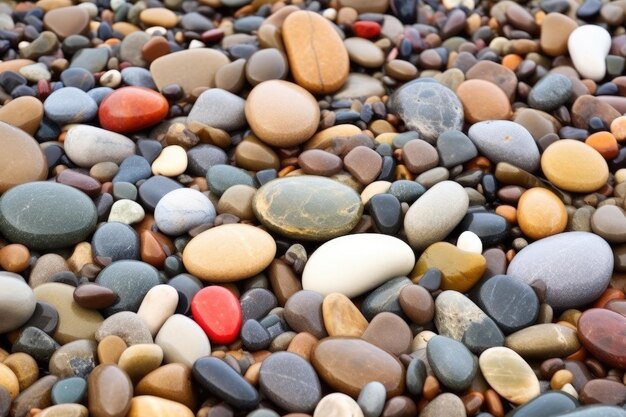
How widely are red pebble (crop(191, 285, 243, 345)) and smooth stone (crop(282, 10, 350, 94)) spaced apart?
1.05m

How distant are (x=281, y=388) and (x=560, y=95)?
1.59 metres

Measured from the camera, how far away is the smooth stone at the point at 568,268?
196 centimetres

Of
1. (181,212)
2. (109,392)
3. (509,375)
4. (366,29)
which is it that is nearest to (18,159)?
(181,212)

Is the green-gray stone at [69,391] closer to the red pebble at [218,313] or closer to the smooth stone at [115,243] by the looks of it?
the red pebble at [218,313]

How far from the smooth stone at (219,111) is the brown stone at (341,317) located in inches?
34.8

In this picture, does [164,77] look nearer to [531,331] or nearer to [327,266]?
[327,266]

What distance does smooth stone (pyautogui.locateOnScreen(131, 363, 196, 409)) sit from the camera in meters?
1.67

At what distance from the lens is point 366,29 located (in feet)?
9.73

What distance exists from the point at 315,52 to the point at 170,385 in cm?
152

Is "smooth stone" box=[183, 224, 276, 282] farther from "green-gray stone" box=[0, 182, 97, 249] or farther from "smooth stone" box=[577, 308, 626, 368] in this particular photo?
"smooth stone" box=[577, 308, 626, 368]

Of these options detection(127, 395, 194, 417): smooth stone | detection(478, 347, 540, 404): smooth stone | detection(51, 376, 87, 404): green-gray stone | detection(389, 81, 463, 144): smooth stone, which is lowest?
detection(51, 376, 87, 404): green-gray stone

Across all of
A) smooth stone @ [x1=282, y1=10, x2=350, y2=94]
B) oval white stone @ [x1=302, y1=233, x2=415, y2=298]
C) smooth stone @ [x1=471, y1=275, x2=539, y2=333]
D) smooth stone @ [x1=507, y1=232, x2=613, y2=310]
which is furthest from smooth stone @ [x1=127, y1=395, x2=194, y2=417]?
smooth stone @ [x1=282, y1=10, x2=350, y2=94]

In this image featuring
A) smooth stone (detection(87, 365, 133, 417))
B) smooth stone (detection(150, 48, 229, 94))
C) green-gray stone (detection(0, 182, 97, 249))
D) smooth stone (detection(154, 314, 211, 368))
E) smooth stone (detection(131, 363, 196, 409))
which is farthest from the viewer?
smooth stone (detection(150, 48, 229, 94))

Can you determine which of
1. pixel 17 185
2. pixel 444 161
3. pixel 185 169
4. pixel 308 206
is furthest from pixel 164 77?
pixel 444 161
